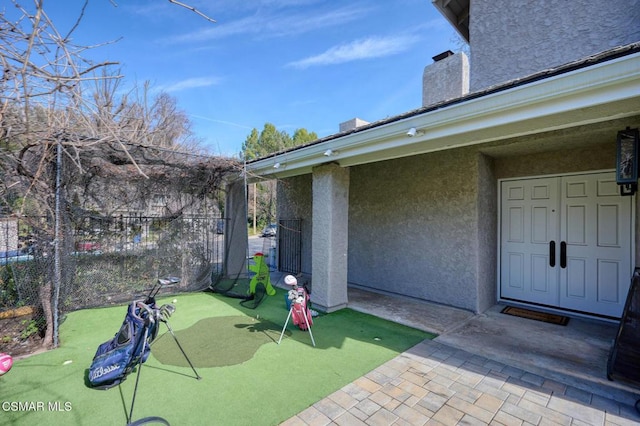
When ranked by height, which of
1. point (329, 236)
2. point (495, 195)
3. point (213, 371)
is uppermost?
point (495, 195)

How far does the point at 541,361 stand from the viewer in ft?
13.2

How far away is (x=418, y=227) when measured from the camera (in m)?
6.87

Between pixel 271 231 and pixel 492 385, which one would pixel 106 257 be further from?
pixel 271 231

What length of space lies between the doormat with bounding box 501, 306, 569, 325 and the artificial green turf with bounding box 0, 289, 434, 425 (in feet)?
7.93

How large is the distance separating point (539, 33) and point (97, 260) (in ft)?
36.4

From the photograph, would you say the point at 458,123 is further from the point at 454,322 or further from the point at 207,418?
the point at 207,418

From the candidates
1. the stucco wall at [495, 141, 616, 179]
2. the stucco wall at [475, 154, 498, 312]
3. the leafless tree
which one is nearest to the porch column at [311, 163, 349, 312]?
the leafless tree

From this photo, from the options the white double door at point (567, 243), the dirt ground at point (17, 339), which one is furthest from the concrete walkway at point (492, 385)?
the dirt ground at point (17, 339)

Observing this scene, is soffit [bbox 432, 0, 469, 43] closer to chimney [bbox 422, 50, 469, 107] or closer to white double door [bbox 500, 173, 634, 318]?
chimney [bbox 422, 50, 469, 107]

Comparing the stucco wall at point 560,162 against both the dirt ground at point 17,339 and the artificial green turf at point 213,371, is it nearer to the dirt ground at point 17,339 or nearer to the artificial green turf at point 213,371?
the artificial green turf at point 213,371

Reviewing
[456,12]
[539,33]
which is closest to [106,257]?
[539,33]

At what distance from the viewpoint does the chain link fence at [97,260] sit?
189 inches

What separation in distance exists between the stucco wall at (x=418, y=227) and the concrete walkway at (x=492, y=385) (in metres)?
1.35

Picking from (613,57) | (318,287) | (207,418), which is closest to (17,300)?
(207,418)
